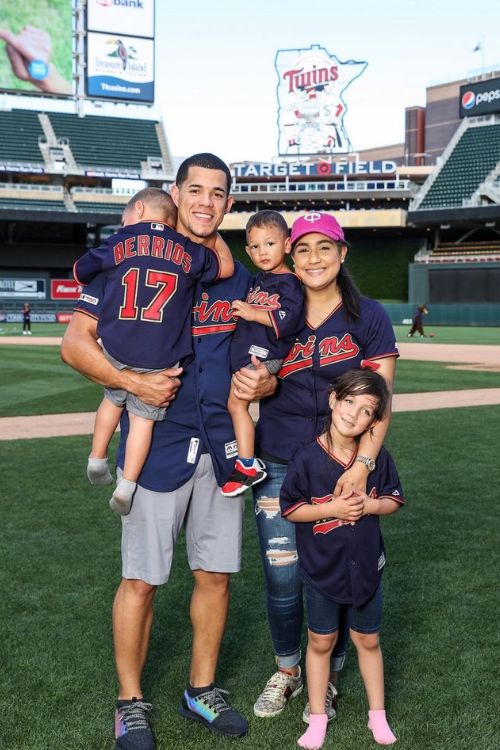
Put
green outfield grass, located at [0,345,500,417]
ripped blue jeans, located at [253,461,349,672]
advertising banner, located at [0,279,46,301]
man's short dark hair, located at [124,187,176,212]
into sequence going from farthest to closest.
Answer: advertising banner, located at [0,279,46,301]
green outfield grass, located at [0,345,500,417]
ripped blue jeans, located at [253,461,349,672]
man's short dark hair, located at [124,187,176,212]

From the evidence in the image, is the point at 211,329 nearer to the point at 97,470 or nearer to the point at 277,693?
the point at 97,470

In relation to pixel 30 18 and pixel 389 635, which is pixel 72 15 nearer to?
pixel 30 18

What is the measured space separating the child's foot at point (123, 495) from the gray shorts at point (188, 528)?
0.05m

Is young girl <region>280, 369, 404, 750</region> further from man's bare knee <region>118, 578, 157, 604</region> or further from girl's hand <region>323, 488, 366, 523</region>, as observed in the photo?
man's bare knee <region>118, 578, 157, 604</region>

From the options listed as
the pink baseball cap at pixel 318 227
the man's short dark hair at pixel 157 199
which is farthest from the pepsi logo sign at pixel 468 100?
the man's short dark hair at pixel 157 199

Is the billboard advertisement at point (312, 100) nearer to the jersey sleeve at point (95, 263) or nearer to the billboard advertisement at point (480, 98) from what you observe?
the billboard advertisement at point (480, 98)

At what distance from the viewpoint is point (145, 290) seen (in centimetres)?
314

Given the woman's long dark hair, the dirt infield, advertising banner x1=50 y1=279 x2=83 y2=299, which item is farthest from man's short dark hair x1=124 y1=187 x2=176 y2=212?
advertising banner x1=50 y1=279 x2=83 y2=299

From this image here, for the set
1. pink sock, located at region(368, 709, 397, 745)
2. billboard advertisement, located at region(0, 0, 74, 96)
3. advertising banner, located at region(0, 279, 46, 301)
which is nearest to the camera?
pink sock, located at region(368, 709, 397, 745)

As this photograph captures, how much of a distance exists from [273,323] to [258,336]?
0.10m

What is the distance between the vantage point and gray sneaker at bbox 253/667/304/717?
353 cm

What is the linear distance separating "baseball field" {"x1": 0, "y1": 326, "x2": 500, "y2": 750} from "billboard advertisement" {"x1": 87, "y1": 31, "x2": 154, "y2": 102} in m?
58.7

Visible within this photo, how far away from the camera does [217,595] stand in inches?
135

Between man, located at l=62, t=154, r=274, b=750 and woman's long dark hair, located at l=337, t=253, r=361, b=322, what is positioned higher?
woman's long dark hair, located at l=337, t=253, r=361, b=322
